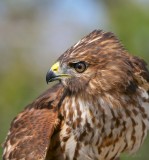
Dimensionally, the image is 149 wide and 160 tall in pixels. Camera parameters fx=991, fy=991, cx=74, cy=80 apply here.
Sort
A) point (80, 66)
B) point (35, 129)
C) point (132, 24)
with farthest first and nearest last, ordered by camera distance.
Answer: point (132, 24) < point (35, 129) < point (80, 66)

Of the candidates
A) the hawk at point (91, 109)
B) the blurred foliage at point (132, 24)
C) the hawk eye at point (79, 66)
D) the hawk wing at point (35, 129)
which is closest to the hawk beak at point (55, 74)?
the hawk at point (91, 109)

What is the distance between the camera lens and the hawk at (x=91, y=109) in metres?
9.80

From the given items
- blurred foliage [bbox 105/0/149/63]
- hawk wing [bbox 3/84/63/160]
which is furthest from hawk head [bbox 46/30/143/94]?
blurred foliage [bbox 105/0/149/63]

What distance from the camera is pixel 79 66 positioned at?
9758 millimetres

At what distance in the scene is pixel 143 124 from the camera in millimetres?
10023

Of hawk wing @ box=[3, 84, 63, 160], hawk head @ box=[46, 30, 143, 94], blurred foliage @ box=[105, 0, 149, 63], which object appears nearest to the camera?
hawk wing @ box=[3, 84, 63, 160]

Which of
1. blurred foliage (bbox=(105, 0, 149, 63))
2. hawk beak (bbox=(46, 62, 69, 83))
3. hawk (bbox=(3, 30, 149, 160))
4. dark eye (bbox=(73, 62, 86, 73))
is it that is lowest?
blurred foliage (bbox=(105, 0, 149, 63))

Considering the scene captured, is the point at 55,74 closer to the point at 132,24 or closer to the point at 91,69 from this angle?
the point at 91,69

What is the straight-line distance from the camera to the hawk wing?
966 cm

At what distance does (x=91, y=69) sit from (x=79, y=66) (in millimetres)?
128

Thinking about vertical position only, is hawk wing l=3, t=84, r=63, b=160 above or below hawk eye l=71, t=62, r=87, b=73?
below

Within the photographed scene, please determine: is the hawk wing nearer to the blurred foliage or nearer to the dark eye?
the dark eye

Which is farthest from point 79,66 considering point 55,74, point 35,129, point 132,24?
point 132,24

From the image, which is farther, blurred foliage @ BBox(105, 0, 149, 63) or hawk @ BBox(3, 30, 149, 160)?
blurred foliage @ BBox(105, 0, 149, 63)
